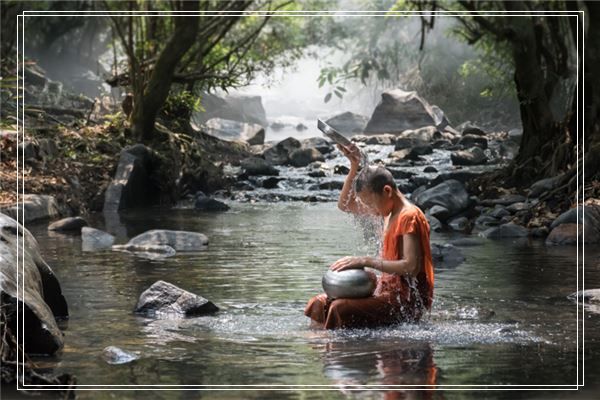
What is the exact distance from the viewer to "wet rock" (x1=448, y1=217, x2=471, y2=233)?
58.6 feet

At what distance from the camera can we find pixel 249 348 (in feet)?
27.5

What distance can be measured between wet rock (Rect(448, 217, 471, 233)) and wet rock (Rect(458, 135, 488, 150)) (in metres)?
15.8

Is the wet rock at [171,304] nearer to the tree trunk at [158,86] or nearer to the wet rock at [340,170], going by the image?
the tree trunk at [158,86]

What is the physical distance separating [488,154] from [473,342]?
939 inches

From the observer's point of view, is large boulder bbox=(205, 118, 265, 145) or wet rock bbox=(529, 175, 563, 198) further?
large boulder bbox=(205, 118, 265, 145)

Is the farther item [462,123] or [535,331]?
[462,123]

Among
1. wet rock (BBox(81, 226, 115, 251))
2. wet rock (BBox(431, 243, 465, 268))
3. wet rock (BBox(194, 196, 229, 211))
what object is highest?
wet rock (BBox(194, 196, 229, 211))

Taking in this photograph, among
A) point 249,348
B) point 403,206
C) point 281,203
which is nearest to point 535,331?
point 403,206

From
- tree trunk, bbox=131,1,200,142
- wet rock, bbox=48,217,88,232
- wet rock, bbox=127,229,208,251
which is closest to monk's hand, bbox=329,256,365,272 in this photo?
wet rock, bbox=127,229,208,251

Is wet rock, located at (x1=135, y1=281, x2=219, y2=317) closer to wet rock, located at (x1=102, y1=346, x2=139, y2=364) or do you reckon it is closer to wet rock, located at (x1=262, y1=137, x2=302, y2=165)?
wet rock, located at (x1=102, y1=346, x2=139, y2=364)

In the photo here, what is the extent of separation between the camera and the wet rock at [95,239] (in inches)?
591

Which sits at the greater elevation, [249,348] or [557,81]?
[557,81]

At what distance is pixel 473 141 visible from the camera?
3503cm

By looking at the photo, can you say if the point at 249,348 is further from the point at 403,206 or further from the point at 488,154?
the point at 488,154
